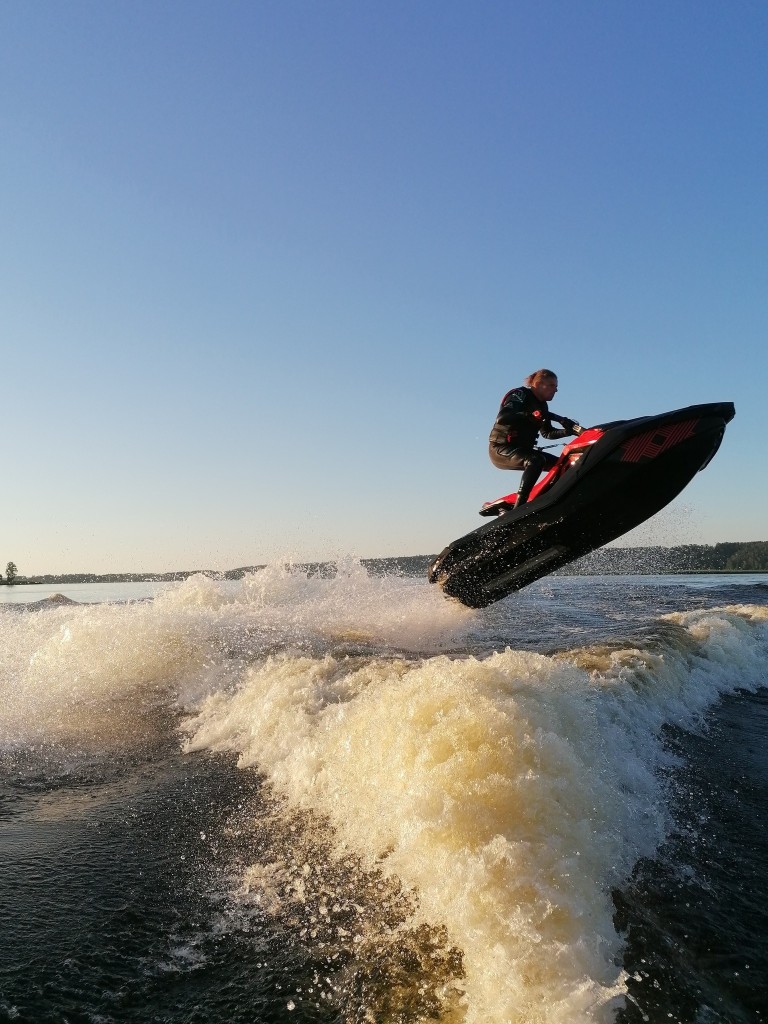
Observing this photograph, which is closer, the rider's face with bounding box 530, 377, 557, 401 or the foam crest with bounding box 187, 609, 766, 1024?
the foam crest with bounding box 187, 609, 766, 1024

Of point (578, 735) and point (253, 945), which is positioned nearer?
point (253, 945)

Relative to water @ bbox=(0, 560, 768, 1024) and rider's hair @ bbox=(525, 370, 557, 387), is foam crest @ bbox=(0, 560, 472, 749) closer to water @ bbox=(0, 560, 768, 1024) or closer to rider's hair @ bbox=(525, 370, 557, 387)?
water @ bbox=(0, 560, 768, 1024)

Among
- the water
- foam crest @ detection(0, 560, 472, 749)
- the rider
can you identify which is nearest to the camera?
the water

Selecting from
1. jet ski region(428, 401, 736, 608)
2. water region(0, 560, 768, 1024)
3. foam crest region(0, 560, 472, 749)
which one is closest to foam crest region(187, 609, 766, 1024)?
water region(0, 560, 768, 1024)

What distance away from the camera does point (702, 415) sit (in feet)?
22.7

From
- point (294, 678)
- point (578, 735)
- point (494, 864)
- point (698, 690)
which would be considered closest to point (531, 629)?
point (698, 690)

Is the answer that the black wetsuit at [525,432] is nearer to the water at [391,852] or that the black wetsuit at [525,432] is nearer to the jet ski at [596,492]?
the jet ski at [596,492]

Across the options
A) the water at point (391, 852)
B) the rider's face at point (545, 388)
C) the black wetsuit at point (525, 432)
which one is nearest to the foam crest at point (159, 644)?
the water at point (391, 852)

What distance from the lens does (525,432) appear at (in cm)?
820

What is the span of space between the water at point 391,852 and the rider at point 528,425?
9.32 feet

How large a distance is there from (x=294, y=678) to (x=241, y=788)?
1.87 m

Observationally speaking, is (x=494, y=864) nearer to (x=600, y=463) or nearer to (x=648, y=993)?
(x=648, y=993)

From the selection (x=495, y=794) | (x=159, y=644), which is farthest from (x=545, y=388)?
(x=159, y=644)

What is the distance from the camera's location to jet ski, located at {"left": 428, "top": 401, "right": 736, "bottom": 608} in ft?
22.8
